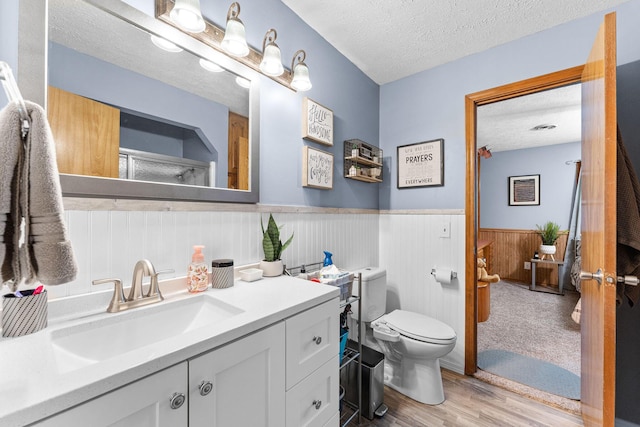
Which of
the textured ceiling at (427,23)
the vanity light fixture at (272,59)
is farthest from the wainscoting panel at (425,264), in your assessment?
the vanity light fixture at (272,59)

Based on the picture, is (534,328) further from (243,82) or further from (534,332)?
(243,82)

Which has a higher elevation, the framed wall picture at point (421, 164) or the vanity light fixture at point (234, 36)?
the vanity light fixture at point (234, 36)

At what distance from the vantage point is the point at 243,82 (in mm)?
1354

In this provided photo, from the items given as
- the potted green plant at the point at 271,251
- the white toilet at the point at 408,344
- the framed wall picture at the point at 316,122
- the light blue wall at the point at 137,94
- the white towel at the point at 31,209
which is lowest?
the white toilet at the point at 408,344

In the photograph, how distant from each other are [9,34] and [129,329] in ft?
3.09

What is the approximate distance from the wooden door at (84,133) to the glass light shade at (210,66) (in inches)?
17.6

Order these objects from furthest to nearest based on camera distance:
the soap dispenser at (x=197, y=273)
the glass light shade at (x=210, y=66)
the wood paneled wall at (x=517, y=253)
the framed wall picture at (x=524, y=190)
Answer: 1. the framed wall picture at (x=524, y=190)
2. the wood paneled wall at (x=517, y=253)
3. the glass light shade at (x=210, y=66)
4. the soap dispenser at (x=197, y=273)

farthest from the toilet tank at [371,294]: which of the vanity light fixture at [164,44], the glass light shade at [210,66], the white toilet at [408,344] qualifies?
the vanity light fixture at [164,44]

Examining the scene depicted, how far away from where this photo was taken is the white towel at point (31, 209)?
53 cm

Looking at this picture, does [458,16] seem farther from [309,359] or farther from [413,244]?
[309,359]

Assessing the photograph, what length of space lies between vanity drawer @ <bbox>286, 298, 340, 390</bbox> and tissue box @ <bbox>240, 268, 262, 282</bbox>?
1.28ft

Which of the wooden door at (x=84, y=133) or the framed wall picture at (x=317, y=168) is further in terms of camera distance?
the framed wall picture at (x=317, y=168)

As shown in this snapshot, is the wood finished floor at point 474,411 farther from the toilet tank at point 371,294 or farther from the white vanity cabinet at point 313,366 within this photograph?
the white vanity cabinet at point 313,366

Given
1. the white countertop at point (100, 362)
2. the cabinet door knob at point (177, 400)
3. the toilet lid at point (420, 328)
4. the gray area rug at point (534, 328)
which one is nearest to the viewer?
the white countertop at point (100, 362)
